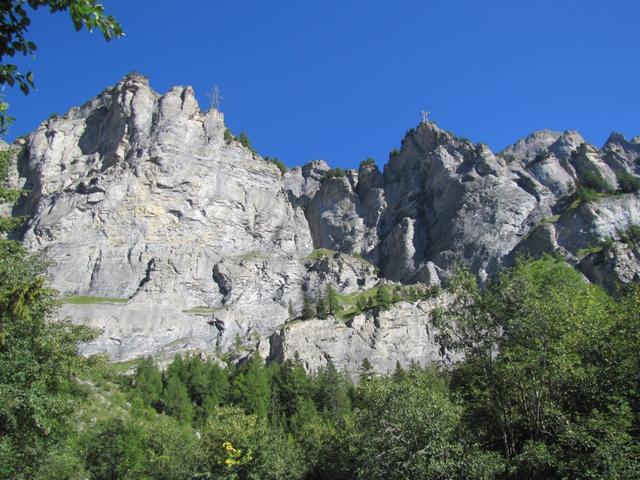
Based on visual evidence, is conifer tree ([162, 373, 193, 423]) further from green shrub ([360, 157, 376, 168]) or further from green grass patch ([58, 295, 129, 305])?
green shrub ([360, 157, 376, 168])

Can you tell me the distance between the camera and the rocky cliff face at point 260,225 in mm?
108875

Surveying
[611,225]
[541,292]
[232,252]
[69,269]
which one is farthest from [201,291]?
[541,292]

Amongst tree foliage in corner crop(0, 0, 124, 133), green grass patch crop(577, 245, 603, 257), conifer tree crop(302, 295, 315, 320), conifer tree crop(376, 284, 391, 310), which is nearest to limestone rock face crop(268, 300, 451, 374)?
conifer tree crop(376, 284, 391, 310)

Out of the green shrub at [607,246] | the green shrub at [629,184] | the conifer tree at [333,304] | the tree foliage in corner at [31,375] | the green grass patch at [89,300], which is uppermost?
the green shrub at [629,184]

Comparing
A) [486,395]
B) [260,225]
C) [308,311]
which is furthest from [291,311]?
[486,395]

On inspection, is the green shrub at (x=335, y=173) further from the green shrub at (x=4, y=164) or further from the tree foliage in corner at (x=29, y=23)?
the tree foliage in corner at (x=29, y=23)

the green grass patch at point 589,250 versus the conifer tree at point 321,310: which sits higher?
the green grass patch at point 589,250

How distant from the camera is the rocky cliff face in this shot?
109 m

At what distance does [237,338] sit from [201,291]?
17562mm

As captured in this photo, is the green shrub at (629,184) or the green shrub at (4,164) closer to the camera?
the green shrub at (4,164)

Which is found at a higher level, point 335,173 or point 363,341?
point 335,173

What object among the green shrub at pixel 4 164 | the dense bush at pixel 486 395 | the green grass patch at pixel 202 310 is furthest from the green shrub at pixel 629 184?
the green shrub at pixel 4 164

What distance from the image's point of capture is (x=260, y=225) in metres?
147

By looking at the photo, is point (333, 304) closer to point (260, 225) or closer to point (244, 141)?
point (260, 225)
